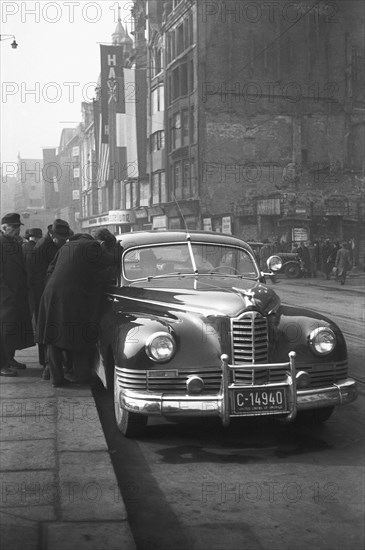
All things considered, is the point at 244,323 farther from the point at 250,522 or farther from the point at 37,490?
the point at 37,490

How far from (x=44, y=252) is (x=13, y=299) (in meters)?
0.67

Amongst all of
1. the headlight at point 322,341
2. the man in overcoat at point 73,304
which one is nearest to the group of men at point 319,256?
the man in overcoat at point 73,304

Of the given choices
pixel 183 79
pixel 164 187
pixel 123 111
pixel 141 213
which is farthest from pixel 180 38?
pixel 141 213

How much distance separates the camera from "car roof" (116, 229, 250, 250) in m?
7.01

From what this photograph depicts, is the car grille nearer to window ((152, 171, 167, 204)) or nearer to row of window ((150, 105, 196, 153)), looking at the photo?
row of window ((150, 105, 196, 153))

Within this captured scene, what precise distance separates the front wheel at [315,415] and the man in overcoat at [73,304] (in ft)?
7.19

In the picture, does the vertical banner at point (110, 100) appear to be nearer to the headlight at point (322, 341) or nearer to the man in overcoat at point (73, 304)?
the man in overcoat at point (73, 304)

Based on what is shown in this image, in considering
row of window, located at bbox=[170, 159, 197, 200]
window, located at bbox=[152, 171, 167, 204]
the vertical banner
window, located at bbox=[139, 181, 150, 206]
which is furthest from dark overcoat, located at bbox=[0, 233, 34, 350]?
the vertical banner

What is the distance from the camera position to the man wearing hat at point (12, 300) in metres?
7.72

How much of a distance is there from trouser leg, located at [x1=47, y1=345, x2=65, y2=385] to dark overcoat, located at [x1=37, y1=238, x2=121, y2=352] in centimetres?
14

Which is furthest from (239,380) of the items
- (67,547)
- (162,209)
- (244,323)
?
(162,209)

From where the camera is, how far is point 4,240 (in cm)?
780

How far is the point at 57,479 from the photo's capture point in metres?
4.16

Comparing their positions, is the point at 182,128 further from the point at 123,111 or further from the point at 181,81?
the point at 123,111
